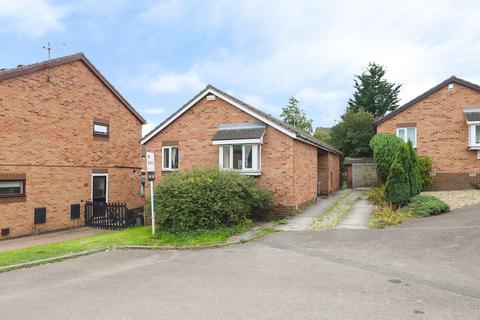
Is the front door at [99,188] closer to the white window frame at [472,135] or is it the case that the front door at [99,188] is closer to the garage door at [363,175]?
the white window frame at [472,135]

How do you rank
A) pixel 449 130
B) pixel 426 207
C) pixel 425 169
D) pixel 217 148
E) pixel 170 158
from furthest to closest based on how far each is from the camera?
1. pixel 449 130
2. pixel 425 169
3. pixel 170 158
4. pixel 217 148
5. pixel 426 207

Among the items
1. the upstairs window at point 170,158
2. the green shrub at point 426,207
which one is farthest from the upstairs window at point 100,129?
the green shrub at point 426,207

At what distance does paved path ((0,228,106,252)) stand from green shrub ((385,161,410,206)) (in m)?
12.8

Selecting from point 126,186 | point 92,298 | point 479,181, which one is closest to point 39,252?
point 92,298

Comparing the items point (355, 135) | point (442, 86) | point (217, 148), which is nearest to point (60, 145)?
point (217, 148)

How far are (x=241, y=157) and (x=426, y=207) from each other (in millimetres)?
7467

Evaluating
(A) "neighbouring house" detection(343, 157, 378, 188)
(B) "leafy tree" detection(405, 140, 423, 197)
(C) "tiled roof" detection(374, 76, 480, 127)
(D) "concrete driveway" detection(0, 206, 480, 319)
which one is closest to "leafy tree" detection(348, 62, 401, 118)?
(A) "neighbouring house" detection(343, 157, 378, 188)

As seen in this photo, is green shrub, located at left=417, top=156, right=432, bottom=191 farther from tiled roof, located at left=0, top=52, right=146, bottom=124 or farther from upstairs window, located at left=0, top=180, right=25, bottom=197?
upstairs window, located at left=0, top=180, right=25, bottom=197

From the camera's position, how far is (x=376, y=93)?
45.2 m

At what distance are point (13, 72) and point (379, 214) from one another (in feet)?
51.3

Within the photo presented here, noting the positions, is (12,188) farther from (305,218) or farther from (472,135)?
(472,135)

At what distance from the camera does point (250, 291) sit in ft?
19.6

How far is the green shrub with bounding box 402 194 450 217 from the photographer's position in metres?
12.8

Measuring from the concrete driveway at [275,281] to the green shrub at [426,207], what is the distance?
8.20 ft
